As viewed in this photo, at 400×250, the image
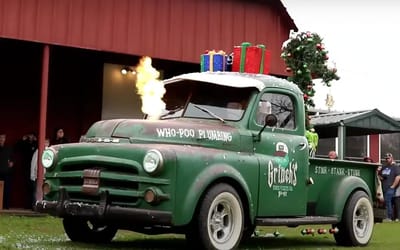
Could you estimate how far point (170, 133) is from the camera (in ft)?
26.9

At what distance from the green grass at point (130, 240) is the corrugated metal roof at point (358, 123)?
325 inches

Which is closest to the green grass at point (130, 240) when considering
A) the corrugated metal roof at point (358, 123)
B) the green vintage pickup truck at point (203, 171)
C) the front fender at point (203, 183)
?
the green vintage pickup truck at point (203, 171)

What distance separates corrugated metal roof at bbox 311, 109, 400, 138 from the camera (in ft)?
71.5

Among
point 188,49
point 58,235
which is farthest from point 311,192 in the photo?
point 188,49

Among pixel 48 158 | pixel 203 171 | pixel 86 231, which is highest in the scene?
pixel 48 158

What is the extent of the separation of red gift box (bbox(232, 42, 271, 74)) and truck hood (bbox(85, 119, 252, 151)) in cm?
143

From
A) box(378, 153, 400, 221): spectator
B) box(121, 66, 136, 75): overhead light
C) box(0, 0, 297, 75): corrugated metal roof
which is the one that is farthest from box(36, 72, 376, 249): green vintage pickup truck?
box(378, 153, 400, 221): spectator

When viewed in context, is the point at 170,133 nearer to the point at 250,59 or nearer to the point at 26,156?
the point at 250,59

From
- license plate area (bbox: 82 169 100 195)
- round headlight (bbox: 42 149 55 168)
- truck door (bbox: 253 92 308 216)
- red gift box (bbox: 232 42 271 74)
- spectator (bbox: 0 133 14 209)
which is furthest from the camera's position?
spectator (bbox: 0 133 14 209)

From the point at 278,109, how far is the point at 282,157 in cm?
68

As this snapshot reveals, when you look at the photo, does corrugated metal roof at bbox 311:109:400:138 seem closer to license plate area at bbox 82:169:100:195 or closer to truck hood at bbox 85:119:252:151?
truck hood at bbox 85:119:252:151

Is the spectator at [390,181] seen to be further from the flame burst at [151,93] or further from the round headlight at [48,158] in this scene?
the round headlight at [48,158]

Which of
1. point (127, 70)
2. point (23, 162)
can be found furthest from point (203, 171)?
point (127, 70)

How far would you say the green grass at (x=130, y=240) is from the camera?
345 inches
